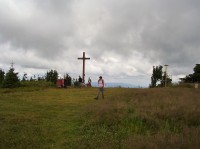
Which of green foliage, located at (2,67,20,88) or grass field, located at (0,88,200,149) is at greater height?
green foliage, located at (2,67,20,88)

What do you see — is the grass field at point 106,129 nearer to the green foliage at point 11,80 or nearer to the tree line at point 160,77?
the green foliage at point 11,80

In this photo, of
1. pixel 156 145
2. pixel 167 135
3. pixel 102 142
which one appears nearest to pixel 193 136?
pixel 167 135

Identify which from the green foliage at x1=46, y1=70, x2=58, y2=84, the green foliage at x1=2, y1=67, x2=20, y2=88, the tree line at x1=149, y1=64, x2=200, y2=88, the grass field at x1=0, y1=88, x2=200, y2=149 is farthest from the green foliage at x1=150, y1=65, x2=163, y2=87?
the grass field at x1=0, y1=88, x2=200, y2=149

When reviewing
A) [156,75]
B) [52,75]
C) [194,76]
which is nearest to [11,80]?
[52,75]

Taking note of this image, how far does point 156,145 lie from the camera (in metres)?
9.87

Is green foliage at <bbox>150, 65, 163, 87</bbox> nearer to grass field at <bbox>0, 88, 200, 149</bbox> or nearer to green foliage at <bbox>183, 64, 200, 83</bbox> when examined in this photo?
green foliage at <bbox>183, 64, 200, 83</bbox>

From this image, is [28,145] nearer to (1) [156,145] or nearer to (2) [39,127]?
(2) [39,127]

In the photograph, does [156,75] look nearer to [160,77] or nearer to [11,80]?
[160,77]

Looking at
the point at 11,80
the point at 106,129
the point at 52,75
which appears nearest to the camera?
the point at 106,129

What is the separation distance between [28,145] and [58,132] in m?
2.47

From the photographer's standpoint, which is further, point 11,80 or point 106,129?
point 11,80

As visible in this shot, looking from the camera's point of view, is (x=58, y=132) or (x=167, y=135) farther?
(x=58, y=132)

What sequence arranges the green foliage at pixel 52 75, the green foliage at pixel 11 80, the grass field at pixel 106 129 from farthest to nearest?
the green foliage at pixel 52 75 < the green foliage at pixel 11 80 < the grass field at pixel 106 129

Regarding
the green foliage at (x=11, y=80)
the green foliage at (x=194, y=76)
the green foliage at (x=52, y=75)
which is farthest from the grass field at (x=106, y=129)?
the green foliage at (x=194, y=76)
